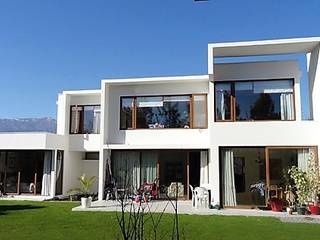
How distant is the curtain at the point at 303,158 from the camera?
61.6 ft

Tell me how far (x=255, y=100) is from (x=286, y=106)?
1626mm

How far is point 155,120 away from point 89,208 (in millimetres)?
7036

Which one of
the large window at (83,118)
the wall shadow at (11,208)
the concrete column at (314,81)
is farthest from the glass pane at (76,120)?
the concrete column at (314,81)

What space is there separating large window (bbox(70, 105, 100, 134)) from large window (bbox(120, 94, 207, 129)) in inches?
124

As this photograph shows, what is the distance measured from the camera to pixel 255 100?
20.2m

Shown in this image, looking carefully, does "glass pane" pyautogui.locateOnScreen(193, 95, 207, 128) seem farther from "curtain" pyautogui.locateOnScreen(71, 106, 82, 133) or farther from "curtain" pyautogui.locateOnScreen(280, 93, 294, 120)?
"curtain" pyautogui.locateOnScreen(71, 106, 82, 133)

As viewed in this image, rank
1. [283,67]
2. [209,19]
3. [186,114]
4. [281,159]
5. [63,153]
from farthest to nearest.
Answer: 1. [63,153]
2. [186,114]
3. [283,67]
4. [281,159]
5. [209,19]

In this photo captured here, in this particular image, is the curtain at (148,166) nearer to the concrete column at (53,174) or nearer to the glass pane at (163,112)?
the glass pane at (163,112)

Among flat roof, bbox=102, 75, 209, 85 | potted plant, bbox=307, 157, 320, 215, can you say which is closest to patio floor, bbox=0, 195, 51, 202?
flat roof, bbox=102, 75, 209, 85

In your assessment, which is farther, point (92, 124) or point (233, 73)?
point (92, 124)

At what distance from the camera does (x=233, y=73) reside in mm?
20609

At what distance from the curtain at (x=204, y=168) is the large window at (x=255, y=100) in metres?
3.48

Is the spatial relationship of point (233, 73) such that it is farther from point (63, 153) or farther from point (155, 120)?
point (63, 153)

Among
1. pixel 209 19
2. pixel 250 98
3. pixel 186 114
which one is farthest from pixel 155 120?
pixel 209 19
